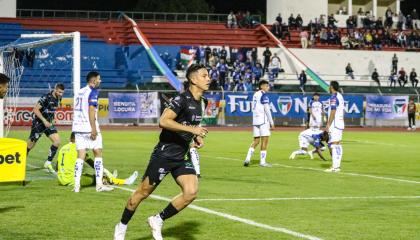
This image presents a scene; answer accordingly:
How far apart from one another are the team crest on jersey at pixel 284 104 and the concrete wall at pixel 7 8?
892 inches

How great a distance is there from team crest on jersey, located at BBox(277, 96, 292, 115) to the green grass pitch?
24.1 m

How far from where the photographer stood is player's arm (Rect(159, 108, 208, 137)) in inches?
346

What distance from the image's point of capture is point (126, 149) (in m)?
26.7

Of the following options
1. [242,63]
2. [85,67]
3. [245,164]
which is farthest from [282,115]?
[245,164]

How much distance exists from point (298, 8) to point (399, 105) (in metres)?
19.7

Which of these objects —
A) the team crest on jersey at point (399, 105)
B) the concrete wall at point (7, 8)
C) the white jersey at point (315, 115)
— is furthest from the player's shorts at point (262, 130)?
the concrete wall at point (7, 8)

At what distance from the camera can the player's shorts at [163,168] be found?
360 inches

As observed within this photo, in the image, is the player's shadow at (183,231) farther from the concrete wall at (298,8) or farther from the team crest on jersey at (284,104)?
the concrete wall at (298,8)

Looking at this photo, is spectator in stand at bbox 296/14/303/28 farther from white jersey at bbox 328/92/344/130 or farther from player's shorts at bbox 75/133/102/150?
player's shorts at bbox 75/133/102/150

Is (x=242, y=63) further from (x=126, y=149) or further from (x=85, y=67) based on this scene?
(x=126, y=149)

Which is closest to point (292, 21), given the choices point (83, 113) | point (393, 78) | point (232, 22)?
point (232, 22)

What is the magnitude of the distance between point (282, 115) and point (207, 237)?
3726 centimetres

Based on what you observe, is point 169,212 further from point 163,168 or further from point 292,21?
point 292,21

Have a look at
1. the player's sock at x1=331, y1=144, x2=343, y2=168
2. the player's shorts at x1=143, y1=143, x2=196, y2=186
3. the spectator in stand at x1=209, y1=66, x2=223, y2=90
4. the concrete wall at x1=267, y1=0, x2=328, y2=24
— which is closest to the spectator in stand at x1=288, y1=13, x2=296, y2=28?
the concrete wall at x1=267, y1=0, x2=328, y2=24
